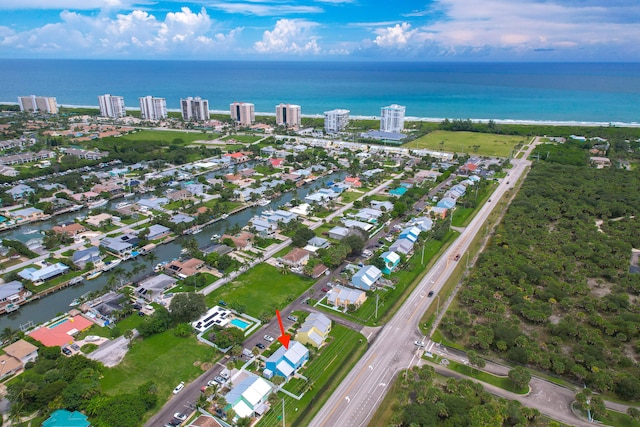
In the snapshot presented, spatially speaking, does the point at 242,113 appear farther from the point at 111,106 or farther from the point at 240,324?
the point at 240,324

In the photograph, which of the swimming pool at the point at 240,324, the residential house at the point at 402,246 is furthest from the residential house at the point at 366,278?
the swimming pool at the point at 240,324

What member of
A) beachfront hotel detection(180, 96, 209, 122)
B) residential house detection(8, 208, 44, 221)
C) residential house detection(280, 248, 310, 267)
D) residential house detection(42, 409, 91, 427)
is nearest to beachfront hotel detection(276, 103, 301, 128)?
beachfront hotel detection(180, 96, 209, 122)

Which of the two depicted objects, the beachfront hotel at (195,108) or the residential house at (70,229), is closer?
the residential house at (70,229)

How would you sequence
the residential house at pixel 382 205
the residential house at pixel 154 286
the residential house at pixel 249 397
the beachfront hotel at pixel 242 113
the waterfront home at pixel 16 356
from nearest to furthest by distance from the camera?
the residential house at pixel 249 397 → the waterfront home at pixel 16 356 → the residential house at pixel 154 286 → the residential house at pixel 382 205 → the beachfront hotel at pixel 242 113

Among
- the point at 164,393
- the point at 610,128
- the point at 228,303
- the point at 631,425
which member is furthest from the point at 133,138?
the point at 610,128

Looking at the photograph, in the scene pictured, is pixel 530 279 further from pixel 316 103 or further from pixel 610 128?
pixel 316 103

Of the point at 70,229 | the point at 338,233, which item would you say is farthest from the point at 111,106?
the point at 338,233

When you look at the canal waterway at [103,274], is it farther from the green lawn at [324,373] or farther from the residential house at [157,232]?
the green lawn at [324,373]
